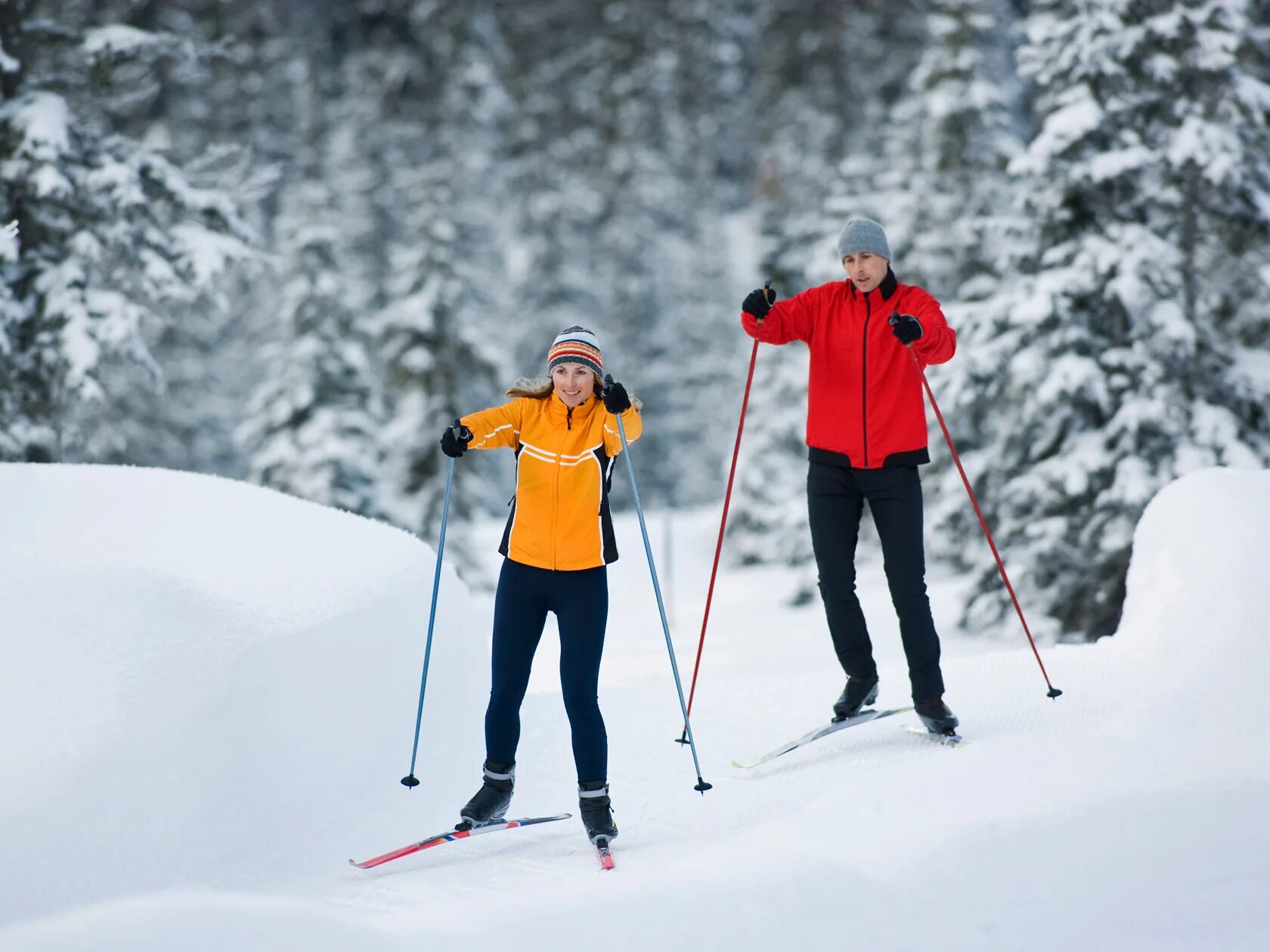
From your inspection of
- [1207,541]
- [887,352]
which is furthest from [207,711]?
[1207,541]

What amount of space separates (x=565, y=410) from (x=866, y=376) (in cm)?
142

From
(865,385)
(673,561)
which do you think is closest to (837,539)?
(865,385)

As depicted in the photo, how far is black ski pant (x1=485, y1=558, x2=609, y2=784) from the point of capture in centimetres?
394

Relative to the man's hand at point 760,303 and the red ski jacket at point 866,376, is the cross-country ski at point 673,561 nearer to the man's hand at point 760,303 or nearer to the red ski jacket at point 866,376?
the red ski jacket at point 866,376

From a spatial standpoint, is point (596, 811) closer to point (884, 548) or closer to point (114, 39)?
point (884, 548)

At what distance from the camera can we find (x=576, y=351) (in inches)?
157

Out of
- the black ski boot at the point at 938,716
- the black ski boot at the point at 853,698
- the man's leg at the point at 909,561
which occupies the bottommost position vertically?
the black ski boot at the point at 938,716

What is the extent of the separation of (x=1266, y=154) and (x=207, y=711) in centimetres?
964

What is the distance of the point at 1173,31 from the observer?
31.0ft

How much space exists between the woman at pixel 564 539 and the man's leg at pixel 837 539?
113 cm

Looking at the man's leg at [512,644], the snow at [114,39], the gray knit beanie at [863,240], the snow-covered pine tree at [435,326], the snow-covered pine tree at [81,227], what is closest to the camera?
the man's leg at [512,644]

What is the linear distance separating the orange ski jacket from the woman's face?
0.14 ft

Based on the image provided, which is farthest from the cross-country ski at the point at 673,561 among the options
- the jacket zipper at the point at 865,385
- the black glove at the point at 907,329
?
the black glove at the point at 907,329

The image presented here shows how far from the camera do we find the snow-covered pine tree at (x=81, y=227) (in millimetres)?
9242
